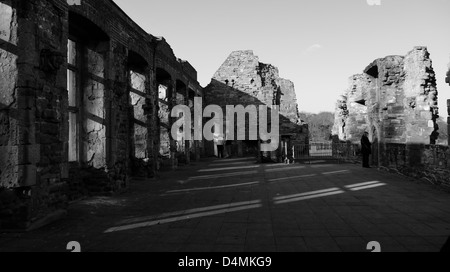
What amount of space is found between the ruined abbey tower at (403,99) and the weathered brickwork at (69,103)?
31.9 ft

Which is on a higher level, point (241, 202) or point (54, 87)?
point (54, 87)

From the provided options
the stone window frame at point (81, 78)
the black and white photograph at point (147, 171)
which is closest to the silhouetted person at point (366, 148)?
the black and white photograph at point (147, 171)

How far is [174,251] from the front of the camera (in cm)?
396

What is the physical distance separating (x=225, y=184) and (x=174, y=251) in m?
5.92

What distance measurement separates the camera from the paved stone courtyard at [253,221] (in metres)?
4.20

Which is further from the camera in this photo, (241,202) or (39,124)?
(241,202)

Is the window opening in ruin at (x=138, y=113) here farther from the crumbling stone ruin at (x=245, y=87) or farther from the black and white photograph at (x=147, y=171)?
the crumbling stone ruin at (x=245, y=87)

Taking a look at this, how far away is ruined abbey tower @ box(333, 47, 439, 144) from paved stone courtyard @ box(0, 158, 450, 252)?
12.9 feet

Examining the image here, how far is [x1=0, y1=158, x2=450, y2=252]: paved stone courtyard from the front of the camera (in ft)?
13.8

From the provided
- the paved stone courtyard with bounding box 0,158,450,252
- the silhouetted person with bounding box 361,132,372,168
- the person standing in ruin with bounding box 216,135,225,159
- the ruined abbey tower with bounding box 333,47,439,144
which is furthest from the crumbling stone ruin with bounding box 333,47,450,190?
the person standing in ruin with bounding box 216,135,225,159

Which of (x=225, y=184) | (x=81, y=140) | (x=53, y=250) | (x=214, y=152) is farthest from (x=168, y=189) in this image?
(x=214, y=152)

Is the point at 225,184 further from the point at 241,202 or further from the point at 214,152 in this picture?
the point at 214,152

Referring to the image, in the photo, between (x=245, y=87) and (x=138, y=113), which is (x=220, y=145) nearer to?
(x=245, y=87)

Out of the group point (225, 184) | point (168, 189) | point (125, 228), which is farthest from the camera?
point (225, 184)
